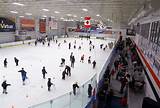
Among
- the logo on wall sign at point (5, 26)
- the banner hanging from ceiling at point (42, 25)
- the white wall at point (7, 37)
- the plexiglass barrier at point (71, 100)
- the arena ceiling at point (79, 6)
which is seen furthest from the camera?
the banner hanging from ceiling at point (42, 25)

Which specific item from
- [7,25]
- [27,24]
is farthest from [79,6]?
[27,24]

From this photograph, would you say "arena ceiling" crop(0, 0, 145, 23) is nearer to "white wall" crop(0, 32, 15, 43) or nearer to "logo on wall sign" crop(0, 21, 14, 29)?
"logo on wall sign" crop(0, 21, 14, 29)

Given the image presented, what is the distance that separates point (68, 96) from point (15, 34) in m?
29.2

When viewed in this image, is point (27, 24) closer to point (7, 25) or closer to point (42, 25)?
point (42, 25)

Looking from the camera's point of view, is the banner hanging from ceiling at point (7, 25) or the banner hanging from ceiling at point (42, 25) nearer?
the banner hanging from ceiling at point (7, 25)

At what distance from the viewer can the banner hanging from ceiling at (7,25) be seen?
29438mm

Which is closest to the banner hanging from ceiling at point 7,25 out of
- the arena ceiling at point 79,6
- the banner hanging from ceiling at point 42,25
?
the banner hanging from ceiling at point 42,25

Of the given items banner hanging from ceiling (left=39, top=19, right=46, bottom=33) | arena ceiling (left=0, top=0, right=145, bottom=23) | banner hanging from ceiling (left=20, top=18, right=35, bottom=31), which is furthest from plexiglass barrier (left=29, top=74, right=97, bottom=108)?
banner hanging from ceiling (left=39, top=19, right=46, bottom=33)

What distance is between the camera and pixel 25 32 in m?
35.3

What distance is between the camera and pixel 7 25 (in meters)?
30.9

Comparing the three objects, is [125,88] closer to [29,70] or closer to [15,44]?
[29,70]

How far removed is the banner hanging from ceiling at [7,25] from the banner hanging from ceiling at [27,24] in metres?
2.25

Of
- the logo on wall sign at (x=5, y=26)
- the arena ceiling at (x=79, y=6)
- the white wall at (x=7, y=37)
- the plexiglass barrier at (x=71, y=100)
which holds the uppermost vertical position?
the arena ceiling at (x=79, y=6)

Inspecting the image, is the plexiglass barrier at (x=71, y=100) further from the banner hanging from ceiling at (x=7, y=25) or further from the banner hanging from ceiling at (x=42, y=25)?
the banner hanging from ceiling at (x=42, y=25)
